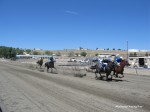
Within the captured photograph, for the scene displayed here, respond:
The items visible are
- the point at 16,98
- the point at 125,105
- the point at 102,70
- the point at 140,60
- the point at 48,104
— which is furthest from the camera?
the point at 140,60

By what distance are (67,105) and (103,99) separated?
219 centimetres

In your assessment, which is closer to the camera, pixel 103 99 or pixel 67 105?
pixel 67 105

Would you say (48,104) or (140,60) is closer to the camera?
(48,104)

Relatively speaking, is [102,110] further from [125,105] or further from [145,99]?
[145,99]

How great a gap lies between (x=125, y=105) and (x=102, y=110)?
1.33 m

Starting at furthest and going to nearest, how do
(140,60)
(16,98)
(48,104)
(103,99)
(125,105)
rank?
1. (140,60)
2. (16,98)
3. (103,99)
4. (48,104)
5. (125,105)

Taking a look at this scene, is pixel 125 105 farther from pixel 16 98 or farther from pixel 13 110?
pixel 16 98

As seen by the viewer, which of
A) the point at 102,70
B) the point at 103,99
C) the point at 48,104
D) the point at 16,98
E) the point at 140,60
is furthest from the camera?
the point at 140,60

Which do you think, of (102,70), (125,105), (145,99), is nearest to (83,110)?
(125,105)

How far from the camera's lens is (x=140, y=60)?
67438mm

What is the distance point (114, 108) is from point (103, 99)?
2.53 metres

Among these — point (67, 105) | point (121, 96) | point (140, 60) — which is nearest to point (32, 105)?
point (67, 105)

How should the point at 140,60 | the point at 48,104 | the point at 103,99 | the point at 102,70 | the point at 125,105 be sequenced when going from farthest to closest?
the point at 140,60
the point at 102,70
the point at 103,99
the point at 48,104
the point at 125,105

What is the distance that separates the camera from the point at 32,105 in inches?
517
